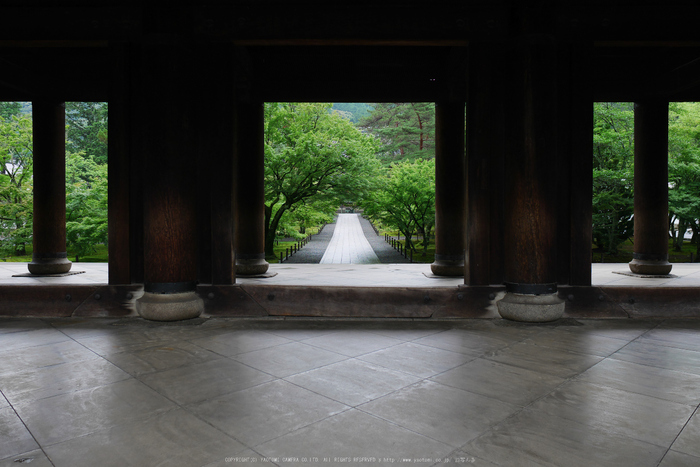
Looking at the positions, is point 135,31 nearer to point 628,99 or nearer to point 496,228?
point 496,228

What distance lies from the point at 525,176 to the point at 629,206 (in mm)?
20962

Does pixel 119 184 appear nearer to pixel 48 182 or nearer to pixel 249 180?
pixel 249 180

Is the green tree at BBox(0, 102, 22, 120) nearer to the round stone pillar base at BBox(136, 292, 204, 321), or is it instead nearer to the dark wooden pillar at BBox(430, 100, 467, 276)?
the round stone pillar base at BBox(136, 292, 204, 321)

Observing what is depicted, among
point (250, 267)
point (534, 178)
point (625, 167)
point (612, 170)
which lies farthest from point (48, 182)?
Result: point (625, 167)

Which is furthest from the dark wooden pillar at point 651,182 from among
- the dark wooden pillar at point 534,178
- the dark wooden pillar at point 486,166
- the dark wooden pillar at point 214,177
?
the dark wooden pillar at point 214,177

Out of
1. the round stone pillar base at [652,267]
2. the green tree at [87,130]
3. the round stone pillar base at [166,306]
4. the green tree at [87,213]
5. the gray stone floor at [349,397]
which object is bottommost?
the gray stone floor at [349,397]

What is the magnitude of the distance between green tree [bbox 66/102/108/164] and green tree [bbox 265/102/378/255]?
A: 2325cm

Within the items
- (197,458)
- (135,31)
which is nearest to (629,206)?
(135,31)

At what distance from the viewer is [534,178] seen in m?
7.80

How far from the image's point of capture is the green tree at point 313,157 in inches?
939

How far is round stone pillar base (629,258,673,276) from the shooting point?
11.6 meters

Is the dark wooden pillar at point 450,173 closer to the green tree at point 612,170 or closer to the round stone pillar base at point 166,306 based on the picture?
the round stone pillar base at point 166,306

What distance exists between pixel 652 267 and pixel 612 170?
13787mm

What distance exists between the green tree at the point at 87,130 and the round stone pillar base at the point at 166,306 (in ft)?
123
